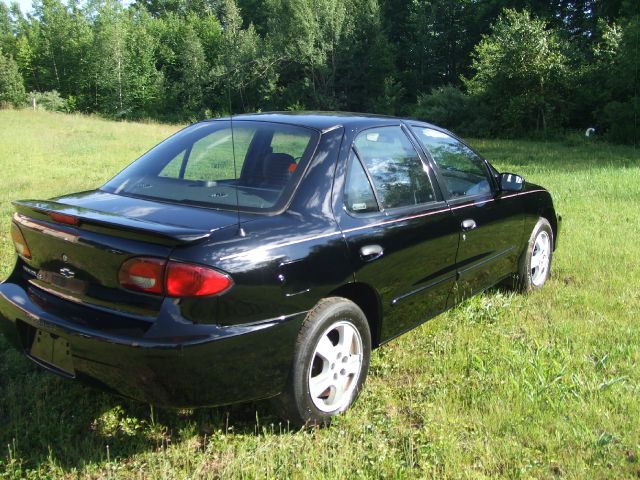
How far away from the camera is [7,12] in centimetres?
7875

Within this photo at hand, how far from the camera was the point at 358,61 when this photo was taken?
52.9m

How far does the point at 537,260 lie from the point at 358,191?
2611 mm

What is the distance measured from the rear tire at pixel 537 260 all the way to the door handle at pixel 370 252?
2.19 m

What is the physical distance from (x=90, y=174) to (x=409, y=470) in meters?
12.9

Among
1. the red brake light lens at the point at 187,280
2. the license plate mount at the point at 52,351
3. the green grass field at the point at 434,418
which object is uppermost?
the red brake light lens at the point at 187,280

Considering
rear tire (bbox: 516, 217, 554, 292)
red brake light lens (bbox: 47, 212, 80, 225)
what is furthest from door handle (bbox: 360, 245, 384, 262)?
rear tire (bbox: 516, 217, 554, 292)

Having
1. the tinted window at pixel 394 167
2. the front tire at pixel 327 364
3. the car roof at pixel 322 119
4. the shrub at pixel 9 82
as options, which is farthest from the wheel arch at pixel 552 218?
the shrub at pixel 9 82

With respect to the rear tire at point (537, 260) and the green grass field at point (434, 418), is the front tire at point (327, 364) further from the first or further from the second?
the rear tire at point (537, 260)

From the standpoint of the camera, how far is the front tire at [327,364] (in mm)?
2766

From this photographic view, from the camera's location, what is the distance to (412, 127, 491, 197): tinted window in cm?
405

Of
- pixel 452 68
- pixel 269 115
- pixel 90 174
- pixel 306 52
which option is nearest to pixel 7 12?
pixel 306 52

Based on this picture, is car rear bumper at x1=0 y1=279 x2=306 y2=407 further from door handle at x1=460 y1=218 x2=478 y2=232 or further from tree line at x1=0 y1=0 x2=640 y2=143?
tree line at x1=0 y1=0 x2=640 y2=143

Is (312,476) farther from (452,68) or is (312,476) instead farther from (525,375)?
(452,68)

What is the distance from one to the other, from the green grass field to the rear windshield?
1126mm
